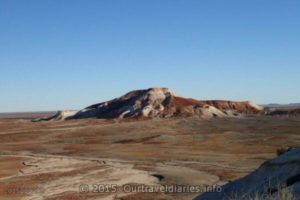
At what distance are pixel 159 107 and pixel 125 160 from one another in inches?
2701

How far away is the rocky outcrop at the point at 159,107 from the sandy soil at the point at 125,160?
27.4 m

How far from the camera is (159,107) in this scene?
4392 inches

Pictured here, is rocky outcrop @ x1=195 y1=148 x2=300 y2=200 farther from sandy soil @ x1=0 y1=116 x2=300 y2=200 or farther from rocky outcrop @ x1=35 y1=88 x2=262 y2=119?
rocky outcrop @ x1=35 y1=88 x2=262 y2=119

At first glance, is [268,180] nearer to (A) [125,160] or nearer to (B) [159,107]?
(A) [125,160]

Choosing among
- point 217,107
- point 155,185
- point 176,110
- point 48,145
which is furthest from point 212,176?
point 217,107

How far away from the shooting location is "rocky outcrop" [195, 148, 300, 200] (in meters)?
10.6

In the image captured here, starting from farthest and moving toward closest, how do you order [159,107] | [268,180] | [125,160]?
[159,107]
[125,160]
[268,180]

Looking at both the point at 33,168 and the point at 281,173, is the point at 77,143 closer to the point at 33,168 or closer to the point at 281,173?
the point at 33,168

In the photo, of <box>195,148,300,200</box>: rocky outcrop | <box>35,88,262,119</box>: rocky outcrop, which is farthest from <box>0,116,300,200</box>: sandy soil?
<box>35,88,262,119</box>: rocky outcrop

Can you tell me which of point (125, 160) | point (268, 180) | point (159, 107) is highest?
point (159, 107)

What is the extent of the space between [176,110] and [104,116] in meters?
16.6

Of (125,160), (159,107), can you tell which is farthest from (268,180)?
(159,107)

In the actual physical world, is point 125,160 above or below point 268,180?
below

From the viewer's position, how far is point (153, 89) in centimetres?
12225
